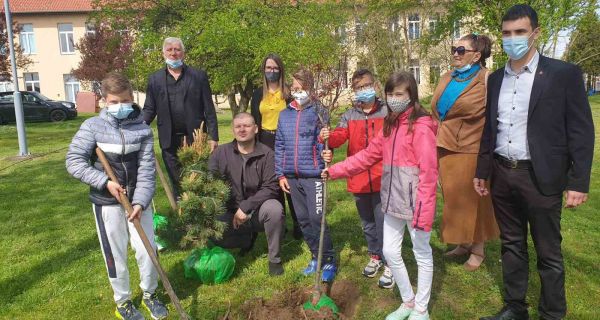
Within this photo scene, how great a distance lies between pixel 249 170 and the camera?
4.47 m

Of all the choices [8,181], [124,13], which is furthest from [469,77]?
[124,13]

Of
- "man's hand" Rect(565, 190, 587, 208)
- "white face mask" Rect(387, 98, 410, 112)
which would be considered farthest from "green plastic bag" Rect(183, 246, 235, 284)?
"man's hand" Rect(565, 190, 587, 208)

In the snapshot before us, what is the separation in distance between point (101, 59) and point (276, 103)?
27417 millimetres

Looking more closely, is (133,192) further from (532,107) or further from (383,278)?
(532,107)

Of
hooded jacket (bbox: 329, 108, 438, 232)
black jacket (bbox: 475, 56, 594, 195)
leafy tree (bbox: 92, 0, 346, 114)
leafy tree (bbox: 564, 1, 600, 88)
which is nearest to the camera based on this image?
black jacket (bbox: 475, 56, 594, 195)

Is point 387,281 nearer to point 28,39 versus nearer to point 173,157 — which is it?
point 173,157

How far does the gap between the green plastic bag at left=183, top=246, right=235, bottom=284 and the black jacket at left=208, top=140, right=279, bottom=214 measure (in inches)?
21.3

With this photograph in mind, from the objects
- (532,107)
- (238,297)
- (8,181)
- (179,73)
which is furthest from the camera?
(8,181)

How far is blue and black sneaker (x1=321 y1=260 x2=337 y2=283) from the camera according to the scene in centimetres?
411

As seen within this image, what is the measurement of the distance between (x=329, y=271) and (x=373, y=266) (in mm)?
441

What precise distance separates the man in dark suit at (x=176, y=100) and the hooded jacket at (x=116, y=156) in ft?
4.41

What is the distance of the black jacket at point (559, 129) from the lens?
2.81 meters

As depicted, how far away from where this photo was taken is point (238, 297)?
12.9 feet

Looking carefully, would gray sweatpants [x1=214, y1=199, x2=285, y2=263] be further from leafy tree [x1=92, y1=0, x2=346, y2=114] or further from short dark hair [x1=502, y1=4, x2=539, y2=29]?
leafy tree [x1=92, y1=0, x2=346, y2=114]
